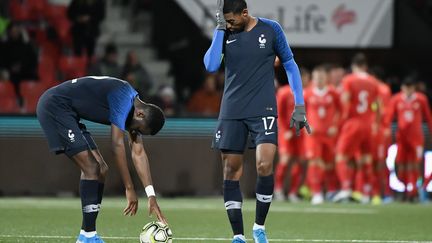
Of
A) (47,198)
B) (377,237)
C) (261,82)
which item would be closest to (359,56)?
(47,198)

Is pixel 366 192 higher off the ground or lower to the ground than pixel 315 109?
lower

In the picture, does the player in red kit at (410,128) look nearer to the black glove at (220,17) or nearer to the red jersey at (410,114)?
the red jersey at (410,114)

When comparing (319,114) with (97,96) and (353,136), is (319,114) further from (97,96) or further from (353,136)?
(97,96)

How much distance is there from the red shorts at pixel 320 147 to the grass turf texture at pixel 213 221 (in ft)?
3.75

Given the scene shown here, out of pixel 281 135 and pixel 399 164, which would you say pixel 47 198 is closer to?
pixel 281 135

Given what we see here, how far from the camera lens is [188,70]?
23.5 metres

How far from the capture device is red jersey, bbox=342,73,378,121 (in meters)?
18.8

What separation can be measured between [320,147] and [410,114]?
5.61 feet

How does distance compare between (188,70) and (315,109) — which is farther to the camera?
(188,70)

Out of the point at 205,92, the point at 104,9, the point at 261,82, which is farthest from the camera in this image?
the point at 104,9

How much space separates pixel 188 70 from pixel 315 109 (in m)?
4.76

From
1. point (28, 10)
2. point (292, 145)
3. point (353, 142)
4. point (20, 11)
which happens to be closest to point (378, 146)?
point (353, 142)

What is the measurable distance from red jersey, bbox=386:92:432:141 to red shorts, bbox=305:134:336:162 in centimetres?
110

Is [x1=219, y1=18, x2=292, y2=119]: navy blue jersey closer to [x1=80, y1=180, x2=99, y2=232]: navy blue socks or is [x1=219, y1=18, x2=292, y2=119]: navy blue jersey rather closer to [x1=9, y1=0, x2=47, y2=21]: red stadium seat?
[x1=80, y1=180, x2=99, y2=232]: navy blue socks
